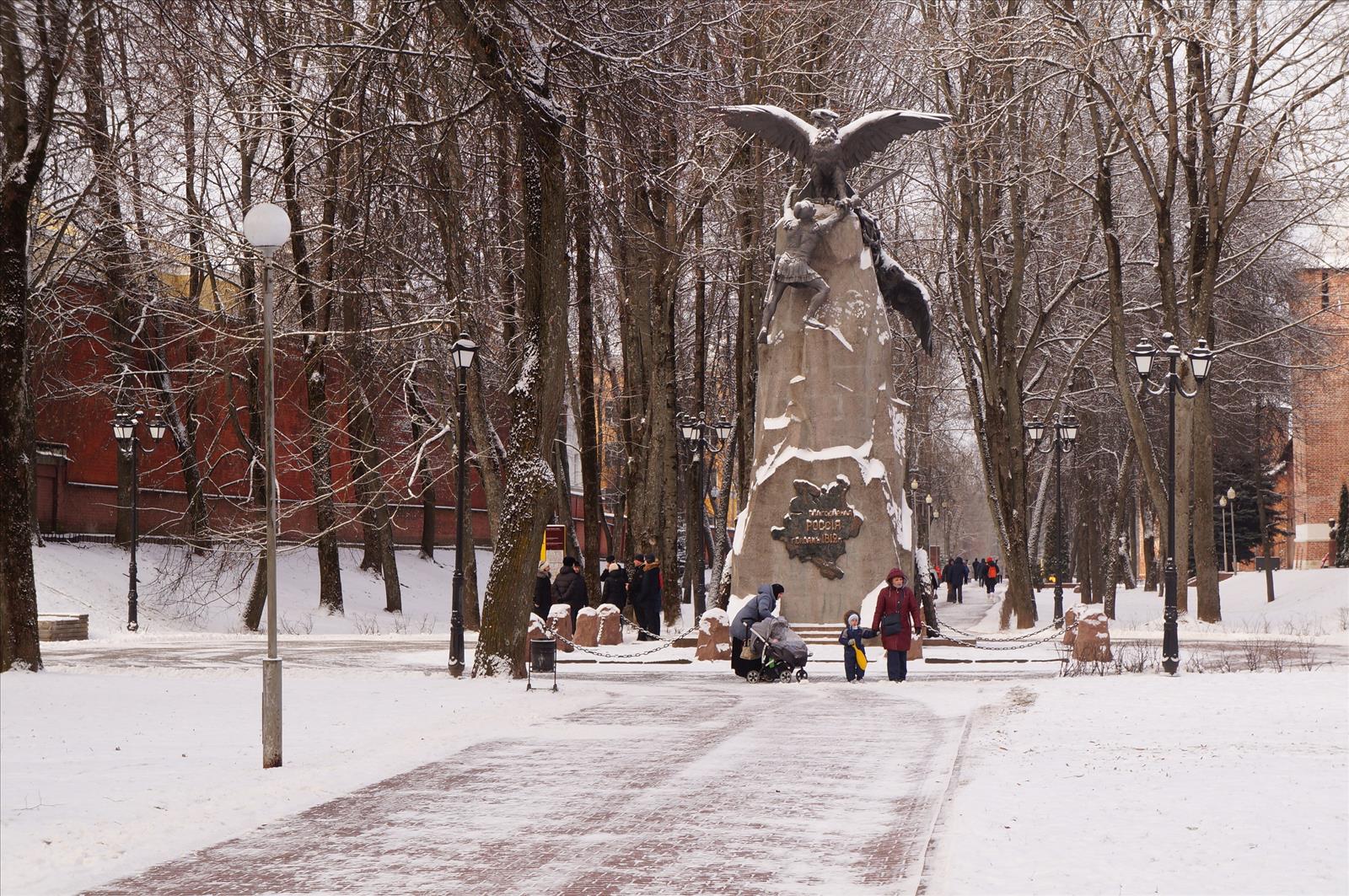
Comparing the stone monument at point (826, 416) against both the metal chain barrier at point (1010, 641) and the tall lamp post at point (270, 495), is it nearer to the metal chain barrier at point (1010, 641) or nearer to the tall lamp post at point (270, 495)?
the metal chain barrier at point (1010, 641)

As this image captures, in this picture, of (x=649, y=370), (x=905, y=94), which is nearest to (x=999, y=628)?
(x=649, y=370)

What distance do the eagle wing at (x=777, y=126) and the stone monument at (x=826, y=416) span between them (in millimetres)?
21

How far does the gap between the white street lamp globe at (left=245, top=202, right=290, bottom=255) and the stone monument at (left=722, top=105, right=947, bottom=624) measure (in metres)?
15.8

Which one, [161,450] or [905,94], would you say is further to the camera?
[161,450]

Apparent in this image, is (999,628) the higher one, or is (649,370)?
(649,370)

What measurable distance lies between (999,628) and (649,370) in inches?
417

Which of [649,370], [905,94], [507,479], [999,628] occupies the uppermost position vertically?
[905,94]

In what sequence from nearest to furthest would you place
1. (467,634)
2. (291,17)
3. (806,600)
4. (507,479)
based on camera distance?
(291,17), (507,479), (806,600), (467,634)

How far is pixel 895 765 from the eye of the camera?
12352mm

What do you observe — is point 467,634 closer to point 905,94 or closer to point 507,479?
point 507,479

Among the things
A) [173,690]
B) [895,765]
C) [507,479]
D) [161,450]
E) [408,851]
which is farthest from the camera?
[161,450]

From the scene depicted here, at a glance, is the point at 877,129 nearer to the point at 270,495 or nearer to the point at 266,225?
the point at 266,225

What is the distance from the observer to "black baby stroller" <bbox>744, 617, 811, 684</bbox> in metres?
20.8

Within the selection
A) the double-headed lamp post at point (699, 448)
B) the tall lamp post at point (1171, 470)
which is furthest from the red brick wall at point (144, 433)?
the tall lamp post at point (1171, 470)
